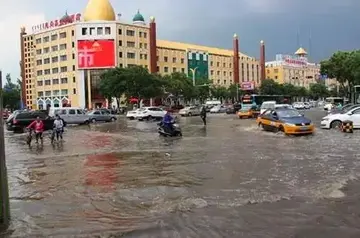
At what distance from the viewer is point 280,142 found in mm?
20562

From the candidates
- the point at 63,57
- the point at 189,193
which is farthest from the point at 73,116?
the point at 63,57

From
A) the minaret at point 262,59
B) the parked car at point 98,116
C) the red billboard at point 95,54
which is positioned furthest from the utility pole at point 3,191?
the minaret at point 262,59

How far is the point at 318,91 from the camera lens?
140 metres

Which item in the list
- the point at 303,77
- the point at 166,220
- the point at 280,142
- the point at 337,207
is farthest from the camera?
the point at 303,77

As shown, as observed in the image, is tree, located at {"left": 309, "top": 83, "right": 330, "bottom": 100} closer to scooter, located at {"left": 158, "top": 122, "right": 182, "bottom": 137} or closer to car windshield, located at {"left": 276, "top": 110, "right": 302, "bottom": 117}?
car windshield, located at {"left": 276, "top": 110, "right": 302, "bottom": 117}

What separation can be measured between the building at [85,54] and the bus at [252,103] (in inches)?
1012

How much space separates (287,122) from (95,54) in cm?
7734

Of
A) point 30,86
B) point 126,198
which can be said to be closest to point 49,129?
point 126,198

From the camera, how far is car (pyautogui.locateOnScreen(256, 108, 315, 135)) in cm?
2412

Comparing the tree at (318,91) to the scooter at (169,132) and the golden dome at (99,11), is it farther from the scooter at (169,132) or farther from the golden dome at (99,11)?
the scooter at (169,132)

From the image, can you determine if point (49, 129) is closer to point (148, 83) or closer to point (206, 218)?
point (206, 218)

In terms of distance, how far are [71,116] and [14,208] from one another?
33.6 meters

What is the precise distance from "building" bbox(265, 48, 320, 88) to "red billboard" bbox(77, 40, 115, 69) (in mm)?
65273

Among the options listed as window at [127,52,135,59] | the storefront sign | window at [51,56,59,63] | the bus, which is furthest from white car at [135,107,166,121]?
window at [51,56,59,63]
